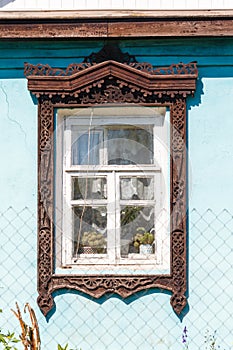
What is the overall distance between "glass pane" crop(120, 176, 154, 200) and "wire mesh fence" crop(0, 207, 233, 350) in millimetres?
416

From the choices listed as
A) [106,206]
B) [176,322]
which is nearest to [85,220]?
[106,206]

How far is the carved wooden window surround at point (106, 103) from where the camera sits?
17.6ft

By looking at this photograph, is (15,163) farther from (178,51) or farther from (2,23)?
(178,51)

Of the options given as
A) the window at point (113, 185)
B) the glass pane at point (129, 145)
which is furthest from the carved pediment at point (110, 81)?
the glass pane at point (129, 145)

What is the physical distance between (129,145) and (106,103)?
0.40 metres

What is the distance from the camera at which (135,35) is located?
5.44 m

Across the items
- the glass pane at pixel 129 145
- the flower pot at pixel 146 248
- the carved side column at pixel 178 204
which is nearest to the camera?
the carved side column at pixel 178 204

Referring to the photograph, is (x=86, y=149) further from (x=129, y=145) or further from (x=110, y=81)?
(x=110, y=81)

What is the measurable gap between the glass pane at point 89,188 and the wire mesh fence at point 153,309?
0.41 meters

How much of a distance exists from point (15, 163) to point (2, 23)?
1083 millimetres

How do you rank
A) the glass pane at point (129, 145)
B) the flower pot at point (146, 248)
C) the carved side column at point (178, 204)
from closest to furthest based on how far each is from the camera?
1. the carved side column at point (178, 204)
2. the flower pot at point (146, 248)
3. the glass pane at point (129, 145)

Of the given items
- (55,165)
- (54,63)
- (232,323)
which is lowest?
(232,323)

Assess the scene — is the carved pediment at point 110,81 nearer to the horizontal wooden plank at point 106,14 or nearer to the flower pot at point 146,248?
the horizontal wooden plank at point 106,14

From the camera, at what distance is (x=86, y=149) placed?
5.68 metres
